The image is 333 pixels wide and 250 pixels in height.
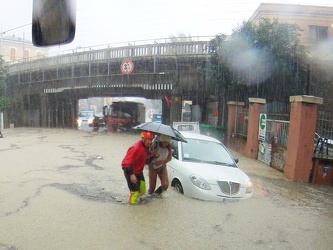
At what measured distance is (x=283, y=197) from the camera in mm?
7621

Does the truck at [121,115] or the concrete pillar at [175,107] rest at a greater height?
the concrete pillar at [175,107]

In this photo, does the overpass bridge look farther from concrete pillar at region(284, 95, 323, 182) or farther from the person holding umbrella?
the person holding umbrella

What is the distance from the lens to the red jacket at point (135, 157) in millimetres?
5559

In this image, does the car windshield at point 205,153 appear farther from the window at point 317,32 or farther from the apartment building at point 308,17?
the window at point 317,32

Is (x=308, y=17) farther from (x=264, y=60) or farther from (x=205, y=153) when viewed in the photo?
(x=205, y=153)

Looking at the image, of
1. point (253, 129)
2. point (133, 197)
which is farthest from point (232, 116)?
point (133, 197)

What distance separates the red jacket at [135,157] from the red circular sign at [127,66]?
53.1 feet

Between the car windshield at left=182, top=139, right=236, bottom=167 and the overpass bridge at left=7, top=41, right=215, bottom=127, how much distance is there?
472 inches

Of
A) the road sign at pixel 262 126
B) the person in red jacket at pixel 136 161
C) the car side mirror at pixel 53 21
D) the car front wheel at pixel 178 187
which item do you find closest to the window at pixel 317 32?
the road sign at pixel 262 126

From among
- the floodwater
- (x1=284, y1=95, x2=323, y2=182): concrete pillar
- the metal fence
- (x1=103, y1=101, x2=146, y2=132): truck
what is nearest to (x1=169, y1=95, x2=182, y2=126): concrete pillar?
the metal fence

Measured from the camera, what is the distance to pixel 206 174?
20.8ft

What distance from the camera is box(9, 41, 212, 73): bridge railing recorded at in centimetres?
1942

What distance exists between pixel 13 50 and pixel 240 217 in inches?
1843

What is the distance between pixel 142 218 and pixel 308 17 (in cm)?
3024
